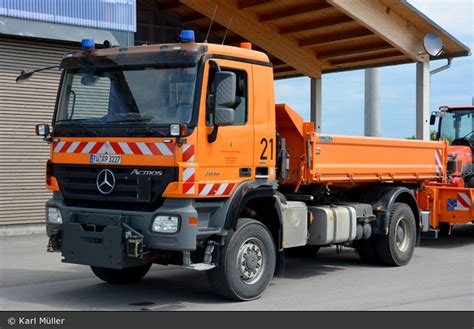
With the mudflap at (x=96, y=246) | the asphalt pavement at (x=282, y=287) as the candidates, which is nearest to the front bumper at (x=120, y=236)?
the mudflap at (x=96, y=246)

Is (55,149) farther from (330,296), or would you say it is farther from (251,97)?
(330,296)

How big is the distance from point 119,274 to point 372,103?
1715 centimetres

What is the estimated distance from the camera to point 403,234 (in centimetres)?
1135

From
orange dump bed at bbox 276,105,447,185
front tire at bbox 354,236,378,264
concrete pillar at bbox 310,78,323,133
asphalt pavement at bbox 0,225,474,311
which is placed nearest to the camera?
asphalt pavement at bbox 0,225,474,311

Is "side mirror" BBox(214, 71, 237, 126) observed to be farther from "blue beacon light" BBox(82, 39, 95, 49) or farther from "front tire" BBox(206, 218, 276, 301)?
"blue beacon light" BBox(82, 39, 95, 49)

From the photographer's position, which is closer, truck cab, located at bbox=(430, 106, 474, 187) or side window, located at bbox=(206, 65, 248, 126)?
side window, located at bbox=(206, 65, 248, 126)

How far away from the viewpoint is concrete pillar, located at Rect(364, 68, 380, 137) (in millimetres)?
24656

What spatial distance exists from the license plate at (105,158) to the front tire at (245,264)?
5.14ft

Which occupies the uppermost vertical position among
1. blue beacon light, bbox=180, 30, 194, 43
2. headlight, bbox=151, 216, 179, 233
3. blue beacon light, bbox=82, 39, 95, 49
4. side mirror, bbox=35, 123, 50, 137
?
blue beacon light, bbox=82, 39, 95, 49

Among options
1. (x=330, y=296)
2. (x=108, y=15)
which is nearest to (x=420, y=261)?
(x=330, y=296)

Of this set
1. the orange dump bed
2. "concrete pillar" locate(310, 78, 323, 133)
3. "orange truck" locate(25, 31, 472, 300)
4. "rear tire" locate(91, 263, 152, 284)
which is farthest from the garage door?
"concrete pillar" locate(310, 78, 323, 133)

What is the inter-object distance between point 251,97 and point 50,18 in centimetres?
764

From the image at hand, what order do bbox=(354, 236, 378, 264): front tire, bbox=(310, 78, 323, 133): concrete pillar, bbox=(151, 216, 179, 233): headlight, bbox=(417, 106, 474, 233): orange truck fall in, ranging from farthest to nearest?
1. bbox=(310, 78, 323, 133): concrete pillar
2. bbox=(417, 106, 474, 233): orange truck
3. bbox=(354, 236, 378, 264): front tire
4. bbox=(151, 216, 179, 233): headlight

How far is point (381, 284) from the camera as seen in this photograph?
9.42 m
